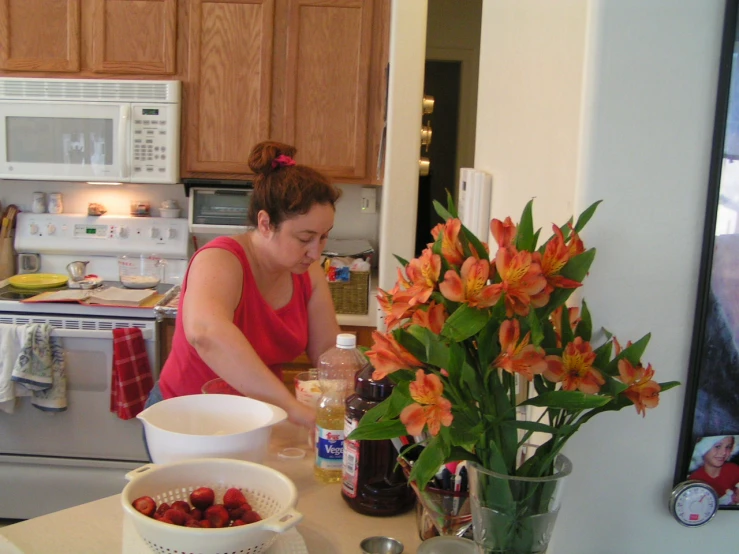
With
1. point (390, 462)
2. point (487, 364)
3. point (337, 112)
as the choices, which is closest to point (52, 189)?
point (337, 112)

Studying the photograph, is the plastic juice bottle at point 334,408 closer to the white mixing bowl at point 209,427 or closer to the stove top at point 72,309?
the white mixing bowl at point 209,427

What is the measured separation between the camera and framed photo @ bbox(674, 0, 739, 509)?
92 cm

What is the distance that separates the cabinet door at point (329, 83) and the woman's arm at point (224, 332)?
1.63m

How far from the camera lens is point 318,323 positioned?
6.80 ft

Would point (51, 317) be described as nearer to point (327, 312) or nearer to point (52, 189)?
point (52, 189)

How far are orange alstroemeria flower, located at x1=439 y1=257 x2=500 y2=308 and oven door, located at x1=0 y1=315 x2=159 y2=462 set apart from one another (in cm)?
248

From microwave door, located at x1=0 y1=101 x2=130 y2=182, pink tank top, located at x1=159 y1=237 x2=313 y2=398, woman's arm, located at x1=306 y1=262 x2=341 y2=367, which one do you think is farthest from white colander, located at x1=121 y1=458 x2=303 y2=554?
microwave door, located at x1=0 y1=101 x2=130 y2=182

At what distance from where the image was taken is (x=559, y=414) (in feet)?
2.86

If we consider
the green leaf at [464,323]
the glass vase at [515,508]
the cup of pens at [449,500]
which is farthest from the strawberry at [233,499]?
the green leaf at [464,323]

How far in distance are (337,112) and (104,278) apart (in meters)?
1.39

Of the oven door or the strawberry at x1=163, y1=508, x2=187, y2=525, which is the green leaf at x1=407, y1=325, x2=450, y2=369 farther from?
the oven door

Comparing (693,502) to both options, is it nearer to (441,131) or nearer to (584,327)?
(584,327)

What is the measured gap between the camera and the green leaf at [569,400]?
781 millimetres

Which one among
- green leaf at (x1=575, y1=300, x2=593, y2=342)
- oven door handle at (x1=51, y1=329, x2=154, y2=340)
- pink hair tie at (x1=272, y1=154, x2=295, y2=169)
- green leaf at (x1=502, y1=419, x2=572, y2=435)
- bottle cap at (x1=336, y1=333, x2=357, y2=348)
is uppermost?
pink hair tie at (x1=272, y1=154, x2=295, y2=169)
